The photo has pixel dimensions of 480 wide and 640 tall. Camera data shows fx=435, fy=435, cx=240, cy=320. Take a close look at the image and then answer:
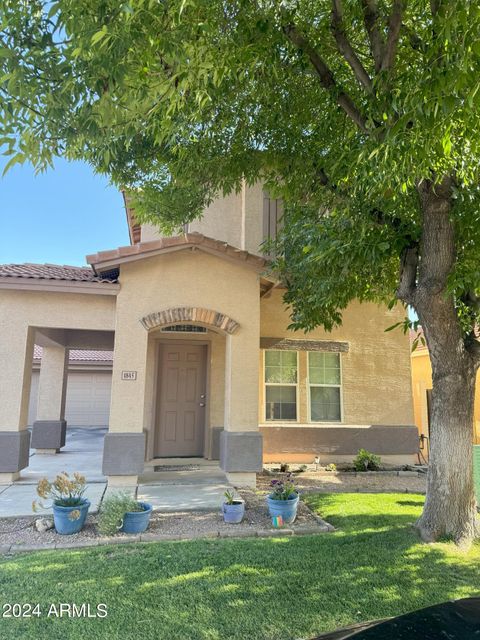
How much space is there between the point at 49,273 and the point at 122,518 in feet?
17.1

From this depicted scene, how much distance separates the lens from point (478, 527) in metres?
5.61

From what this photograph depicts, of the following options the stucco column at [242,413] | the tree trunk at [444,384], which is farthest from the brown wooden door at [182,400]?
the tree trunk at [444,384]

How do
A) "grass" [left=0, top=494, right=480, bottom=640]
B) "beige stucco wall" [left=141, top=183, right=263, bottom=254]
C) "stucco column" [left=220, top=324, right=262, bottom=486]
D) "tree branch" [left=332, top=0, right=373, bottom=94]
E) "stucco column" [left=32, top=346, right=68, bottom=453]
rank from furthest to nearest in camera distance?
"stucco column" [left=32, top=346, right=68, bottom=453], "beige stucco wall" [left=141, top=183, right=263, bottom=254], "stucco column" [left=220, top=324, right=262, bottom=486], "tree branch" [left=332, top=0, right=373, bottom=94], "grass" [left=0, top=494, right=480, bottom=640]

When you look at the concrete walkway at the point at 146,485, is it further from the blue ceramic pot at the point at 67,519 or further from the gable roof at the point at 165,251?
the gable roof at the point at 165,251

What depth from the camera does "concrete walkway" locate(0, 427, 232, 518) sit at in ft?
22.9

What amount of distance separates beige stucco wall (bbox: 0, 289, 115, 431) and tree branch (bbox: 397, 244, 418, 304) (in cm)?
559

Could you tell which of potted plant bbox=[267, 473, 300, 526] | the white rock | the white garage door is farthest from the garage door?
potted plant bbox=[267, 473, 300, 526]

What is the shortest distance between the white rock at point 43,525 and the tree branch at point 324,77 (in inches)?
253

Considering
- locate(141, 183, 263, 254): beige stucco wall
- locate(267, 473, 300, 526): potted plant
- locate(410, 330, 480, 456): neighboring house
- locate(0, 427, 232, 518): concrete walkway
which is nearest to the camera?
locate(267, 473, 300, 526): potted plant

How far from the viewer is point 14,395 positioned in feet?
26.6

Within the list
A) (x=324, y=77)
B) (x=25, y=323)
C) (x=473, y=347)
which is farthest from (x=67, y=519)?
(x=324, y=77)

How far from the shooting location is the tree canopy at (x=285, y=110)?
11.2ft

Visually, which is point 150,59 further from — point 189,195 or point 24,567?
point 24,567

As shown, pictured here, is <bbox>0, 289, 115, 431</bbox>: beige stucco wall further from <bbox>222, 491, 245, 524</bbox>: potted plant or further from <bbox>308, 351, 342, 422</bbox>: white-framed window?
<bbox>308, 351, 342, 422</bbox>: white-framed window
